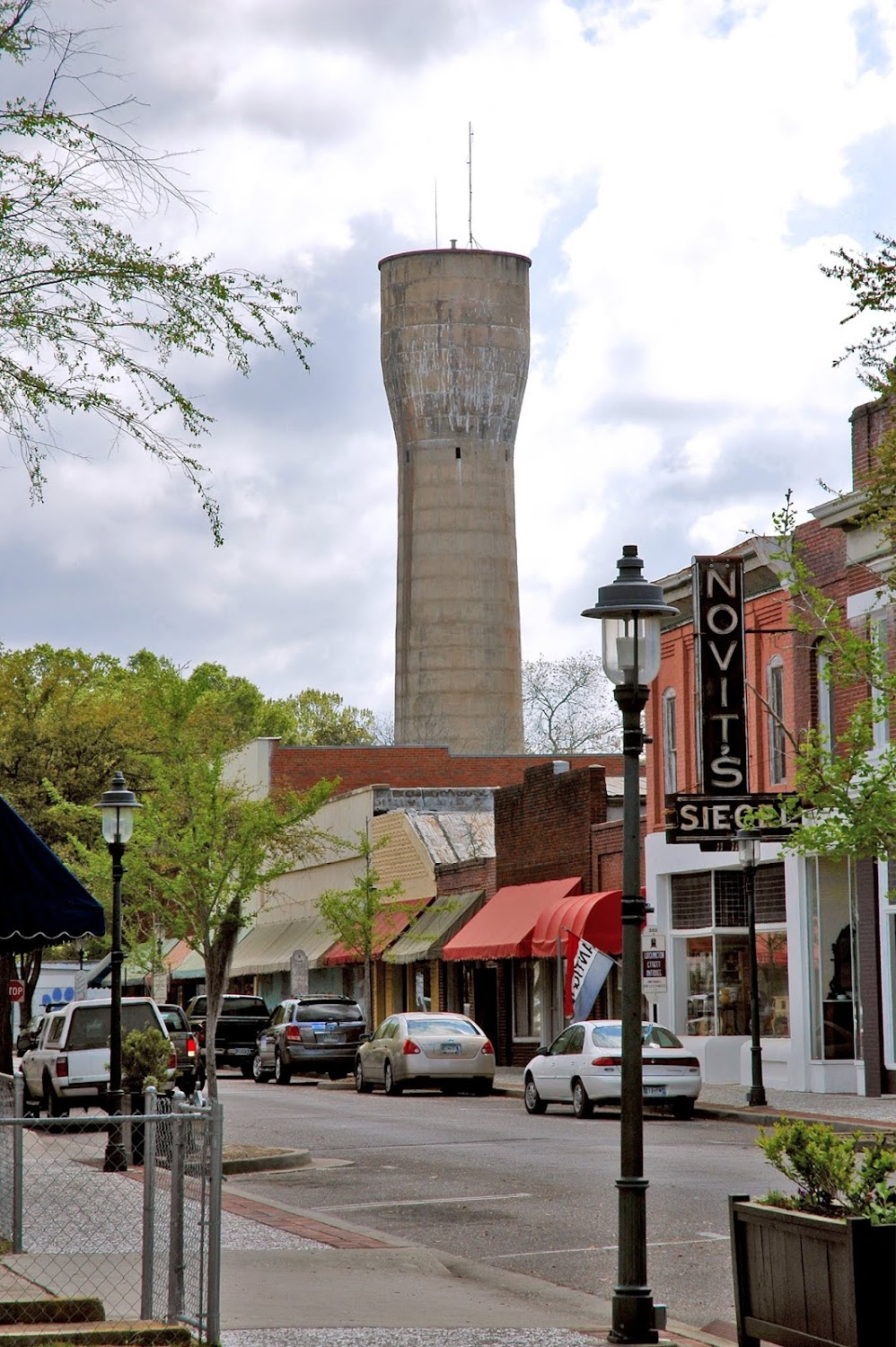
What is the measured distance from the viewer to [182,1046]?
35375mm

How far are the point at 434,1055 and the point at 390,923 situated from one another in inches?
713

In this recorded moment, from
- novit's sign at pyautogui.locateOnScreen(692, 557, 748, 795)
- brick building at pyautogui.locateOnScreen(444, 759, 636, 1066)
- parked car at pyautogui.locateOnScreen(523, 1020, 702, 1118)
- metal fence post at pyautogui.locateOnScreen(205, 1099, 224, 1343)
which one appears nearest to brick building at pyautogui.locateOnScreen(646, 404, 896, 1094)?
novit's sign at pyautogui.locateOnScreen(692, 557, 748, 795)

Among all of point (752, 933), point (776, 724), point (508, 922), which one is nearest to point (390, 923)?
point (508, 922)

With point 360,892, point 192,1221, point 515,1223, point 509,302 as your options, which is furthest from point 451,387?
point 192,1221

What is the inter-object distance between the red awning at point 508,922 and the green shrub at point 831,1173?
3177 cm

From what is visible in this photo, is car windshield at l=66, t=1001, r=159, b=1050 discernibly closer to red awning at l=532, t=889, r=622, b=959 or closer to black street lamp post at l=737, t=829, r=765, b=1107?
black street lamp post at l=737, t=829, r=765, b=1107

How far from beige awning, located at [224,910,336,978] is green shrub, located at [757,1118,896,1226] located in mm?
46595

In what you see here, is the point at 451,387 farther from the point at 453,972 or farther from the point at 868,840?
the point at 868,840

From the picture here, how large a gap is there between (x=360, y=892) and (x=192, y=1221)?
3994cm

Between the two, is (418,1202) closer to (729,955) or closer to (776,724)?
(776,724)

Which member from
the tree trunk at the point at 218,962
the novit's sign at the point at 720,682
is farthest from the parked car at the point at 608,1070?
the tree trunk at the point at 218,962

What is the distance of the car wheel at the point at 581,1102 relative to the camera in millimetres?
27531

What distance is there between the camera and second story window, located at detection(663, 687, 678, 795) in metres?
37.9

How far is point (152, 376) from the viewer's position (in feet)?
40.5
